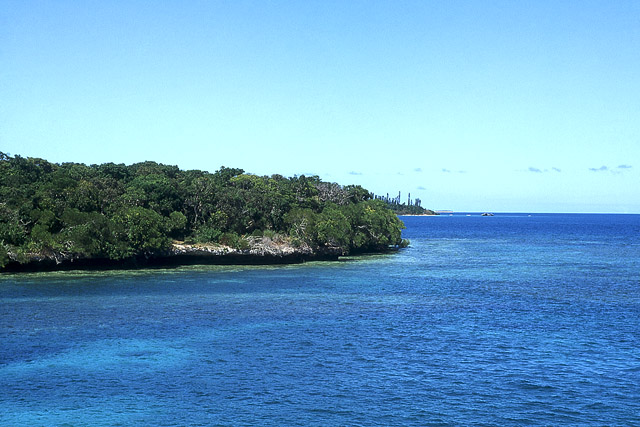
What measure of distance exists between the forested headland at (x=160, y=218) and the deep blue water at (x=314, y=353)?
6159 mm

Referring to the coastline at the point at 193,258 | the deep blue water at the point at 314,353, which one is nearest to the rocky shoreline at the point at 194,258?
the coastline at the point at 193,258

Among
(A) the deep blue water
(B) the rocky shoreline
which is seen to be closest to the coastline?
(B) the rocky shoreline

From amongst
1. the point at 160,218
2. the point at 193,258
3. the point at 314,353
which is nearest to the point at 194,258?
the point at 193,258

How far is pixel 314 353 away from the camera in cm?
3134

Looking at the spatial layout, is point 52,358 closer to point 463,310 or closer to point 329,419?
point 329,419

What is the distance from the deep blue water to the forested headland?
6.16 metres

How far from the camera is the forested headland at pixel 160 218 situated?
207 ft

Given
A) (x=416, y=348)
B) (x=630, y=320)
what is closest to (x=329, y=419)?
(x=416, y=348)

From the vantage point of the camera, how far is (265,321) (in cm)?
3966

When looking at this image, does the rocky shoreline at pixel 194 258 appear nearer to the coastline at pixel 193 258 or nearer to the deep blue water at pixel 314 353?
the coastline at pixel 193 258

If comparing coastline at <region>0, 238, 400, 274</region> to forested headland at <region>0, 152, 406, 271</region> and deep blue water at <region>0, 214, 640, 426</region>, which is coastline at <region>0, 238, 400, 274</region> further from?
deep blue water at <region>0, 214, 640, 426</region>

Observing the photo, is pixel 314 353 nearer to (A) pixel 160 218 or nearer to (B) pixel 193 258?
(A) pixel 160 218

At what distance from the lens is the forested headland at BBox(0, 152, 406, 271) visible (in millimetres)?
63219

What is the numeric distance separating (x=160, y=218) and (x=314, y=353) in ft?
146
